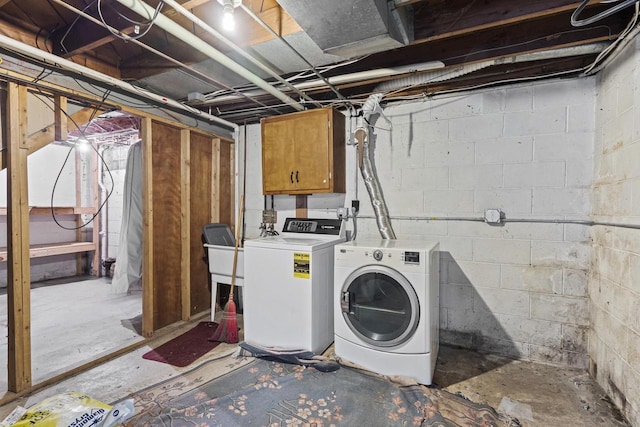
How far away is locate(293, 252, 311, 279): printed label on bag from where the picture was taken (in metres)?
2.47

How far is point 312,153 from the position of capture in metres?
3.04

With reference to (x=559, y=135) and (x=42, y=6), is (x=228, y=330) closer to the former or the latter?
(x=42, y=6)

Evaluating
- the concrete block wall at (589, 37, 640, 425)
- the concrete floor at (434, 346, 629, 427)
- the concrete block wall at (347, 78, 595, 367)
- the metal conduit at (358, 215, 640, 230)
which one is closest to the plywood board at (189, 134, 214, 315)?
the metal conduit at (358, 215, 640, 230)

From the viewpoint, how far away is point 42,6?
1926mm

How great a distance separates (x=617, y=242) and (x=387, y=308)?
1486mm

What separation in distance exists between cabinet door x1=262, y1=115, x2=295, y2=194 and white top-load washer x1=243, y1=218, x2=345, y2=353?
729 mm

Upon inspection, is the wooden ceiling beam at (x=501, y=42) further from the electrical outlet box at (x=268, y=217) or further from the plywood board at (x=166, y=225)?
the plywood board at (x=166, y=225)

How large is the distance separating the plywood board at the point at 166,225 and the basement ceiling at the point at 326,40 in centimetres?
55

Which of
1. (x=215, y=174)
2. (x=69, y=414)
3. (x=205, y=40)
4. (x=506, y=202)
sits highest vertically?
(x=205, y=40)

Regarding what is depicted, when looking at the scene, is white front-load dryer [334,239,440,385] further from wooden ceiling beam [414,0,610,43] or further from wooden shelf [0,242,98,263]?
wooden shelf [0,242,98,263]

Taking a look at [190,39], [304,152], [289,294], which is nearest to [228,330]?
[289,294]

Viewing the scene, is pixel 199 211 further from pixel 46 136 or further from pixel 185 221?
pixel 46 136

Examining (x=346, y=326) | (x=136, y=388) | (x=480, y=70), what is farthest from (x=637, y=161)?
(x=136, y=388)

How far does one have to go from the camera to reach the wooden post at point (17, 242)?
201 cm
